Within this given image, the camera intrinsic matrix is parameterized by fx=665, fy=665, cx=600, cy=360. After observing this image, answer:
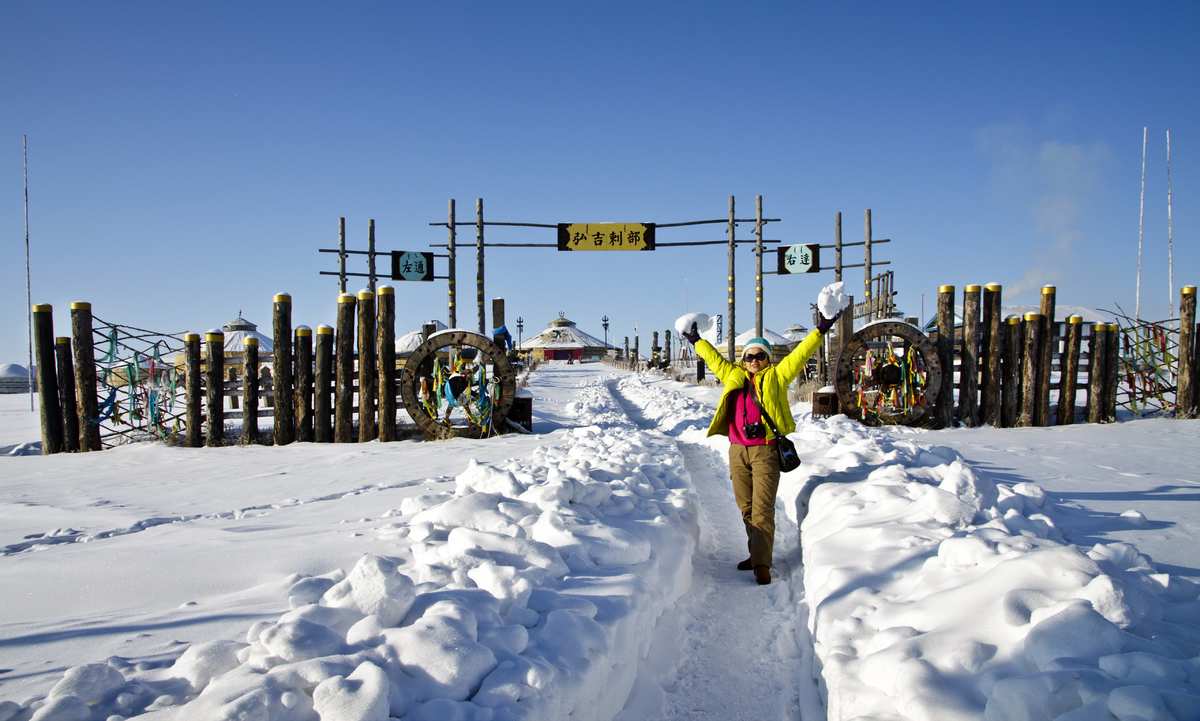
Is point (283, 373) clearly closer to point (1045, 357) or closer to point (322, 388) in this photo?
point (322, 388)

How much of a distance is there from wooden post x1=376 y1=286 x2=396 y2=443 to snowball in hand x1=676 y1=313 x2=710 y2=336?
17.3 ft

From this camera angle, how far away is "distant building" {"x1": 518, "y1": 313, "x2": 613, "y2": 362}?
75625mm

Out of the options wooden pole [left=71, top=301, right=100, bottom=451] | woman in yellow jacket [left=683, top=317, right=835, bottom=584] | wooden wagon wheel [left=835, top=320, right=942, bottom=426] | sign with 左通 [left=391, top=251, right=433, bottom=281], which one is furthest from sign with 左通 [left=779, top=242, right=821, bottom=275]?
wooden pole [left=71, top=301, right=100, bottom=451]

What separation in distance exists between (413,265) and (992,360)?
10607 mm

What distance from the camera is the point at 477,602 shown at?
8.18 ft

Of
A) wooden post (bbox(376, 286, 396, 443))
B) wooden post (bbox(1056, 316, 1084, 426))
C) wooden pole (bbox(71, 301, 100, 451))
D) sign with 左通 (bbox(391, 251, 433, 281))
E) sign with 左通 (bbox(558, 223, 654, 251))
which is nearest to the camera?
wooden pole (bbox(71, 301, 100, 451))

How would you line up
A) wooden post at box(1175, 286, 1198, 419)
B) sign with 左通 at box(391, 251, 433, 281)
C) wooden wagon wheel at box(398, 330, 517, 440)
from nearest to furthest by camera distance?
wooden wagon wheel at box(398, 330, 517, 440) → wooden post at box(1175, 286, 1198, 419) → sign with 左通 at box(391, 251, 433, 281)

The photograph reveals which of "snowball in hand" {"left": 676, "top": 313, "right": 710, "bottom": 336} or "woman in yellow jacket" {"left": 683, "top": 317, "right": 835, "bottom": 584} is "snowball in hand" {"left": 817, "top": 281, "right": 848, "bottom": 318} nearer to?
"woman in yellow jacket" {"left": 683, "top": 317, "right": 835, "bottom": 584}

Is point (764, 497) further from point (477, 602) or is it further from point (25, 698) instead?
point (25, 698)

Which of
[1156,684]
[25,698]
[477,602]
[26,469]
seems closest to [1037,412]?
[1156,684]

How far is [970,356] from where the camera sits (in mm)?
9891

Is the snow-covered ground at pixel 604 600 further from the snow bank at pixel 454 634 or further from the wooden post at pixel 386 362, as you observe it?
the wooden post at pixel 386 362

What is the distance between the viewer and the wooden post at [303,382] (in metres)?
9.15

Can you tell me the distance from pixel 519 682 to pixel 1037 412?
413 inches
